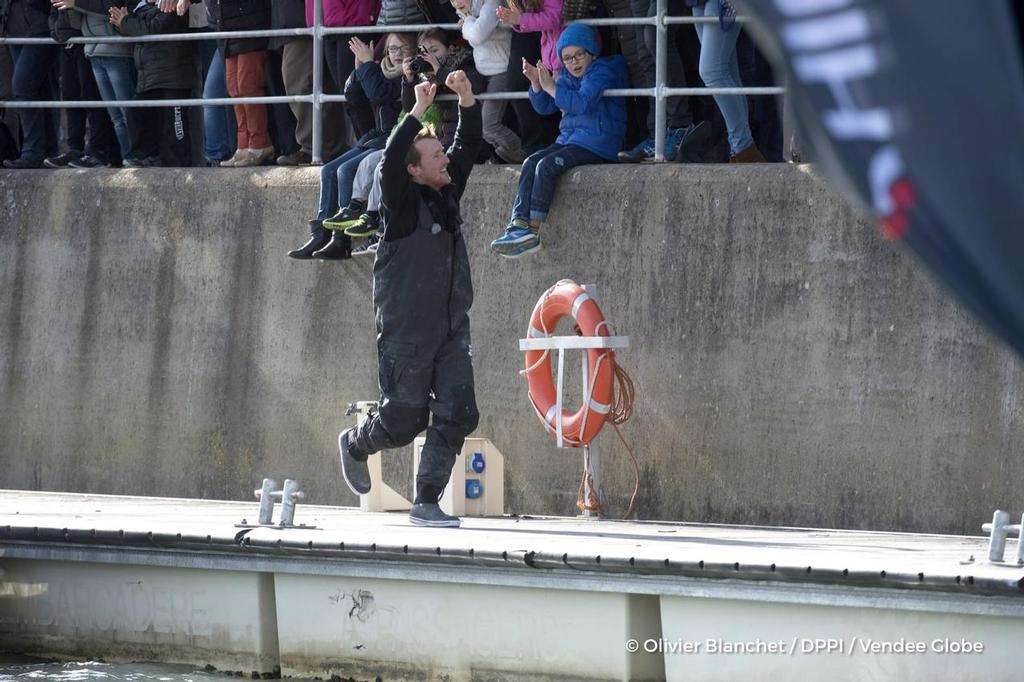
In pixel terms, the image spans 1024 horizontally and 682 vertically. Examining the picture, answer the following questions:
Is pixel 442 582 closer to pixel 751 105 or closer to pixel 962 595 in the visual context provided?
pixel 962 595

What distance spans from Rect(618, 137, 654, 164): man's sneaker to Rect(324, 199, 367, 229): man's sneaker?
1.62 m

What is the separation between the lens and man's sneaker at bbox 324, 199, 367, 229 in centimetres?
1048

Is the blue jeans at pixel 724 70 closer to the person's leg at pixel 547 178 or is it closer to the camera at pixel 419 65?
the person's leg at pixel 547 178

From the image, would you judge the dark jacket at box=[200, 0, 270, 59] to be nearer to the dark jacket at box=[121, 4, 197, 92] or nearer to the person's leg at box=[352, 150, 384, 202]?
the dark jacket at box=[121, 4, 197, 92]

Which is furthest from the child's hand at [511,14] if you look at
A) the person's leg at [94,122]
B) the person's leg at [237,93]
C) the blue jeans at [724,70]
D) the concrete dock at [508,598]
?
the person's leg at [94,122]

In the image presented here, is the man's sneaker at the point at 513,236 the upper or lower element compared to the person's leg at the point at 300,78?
lower

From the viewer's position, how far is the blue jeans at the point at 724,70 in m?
9.80

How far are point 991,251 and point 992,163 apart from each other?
0.34 feet

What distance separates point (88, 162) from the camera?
41.0 ft

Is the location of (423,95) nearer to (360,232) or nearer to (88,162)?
(360,232)

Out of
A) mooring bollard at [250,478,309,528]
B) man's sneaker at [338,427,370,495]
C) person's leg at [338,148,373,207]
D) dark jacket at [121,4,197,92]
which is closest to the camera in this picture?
mooring bollard at [250,478,309,528]

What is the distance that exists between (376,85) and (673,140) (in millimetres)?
1882

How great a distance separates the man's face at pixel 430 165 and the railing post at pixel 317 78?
2.99 metres

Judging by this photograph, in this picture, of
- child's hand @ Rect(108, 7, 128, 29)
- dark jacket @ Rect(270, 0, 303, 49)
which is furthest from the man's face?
child's hand @ Rect(108, 7, 128, 29)
